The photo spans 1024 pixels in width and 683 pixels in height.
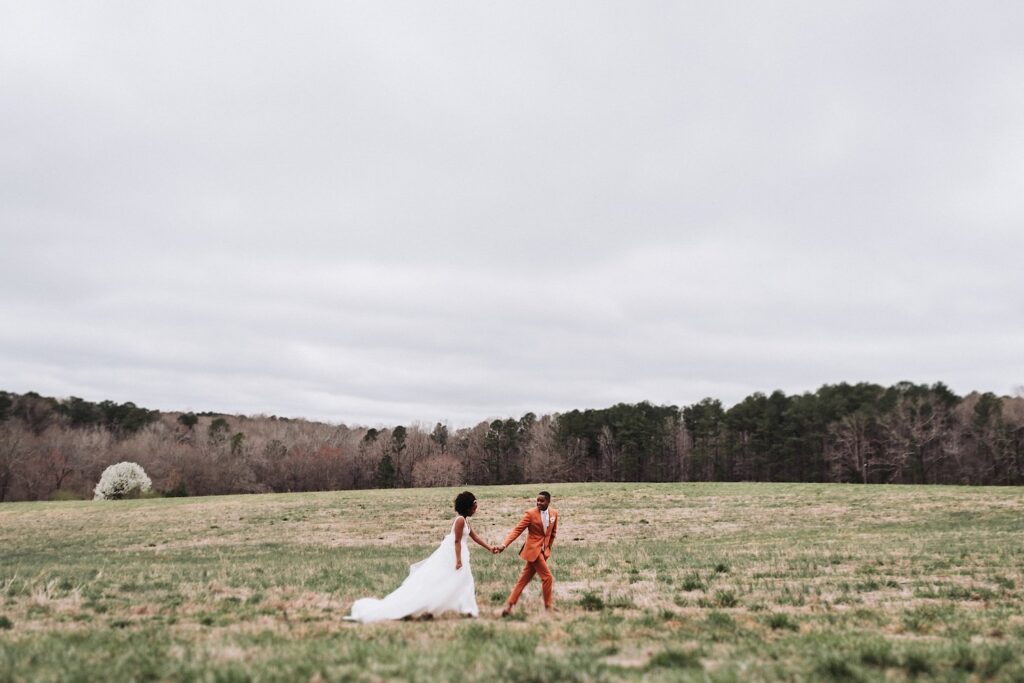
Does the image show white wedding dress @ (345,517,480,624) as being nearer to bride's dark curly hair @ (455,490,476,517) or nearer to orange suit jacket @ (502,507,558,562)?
bride's dark curly hair @ (455,490,476,517)

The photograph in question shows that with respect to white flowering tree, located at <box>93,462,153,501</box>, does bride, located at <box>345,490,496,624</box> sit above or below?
above

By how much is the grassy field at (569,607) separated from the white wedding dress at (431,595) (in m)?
0.53

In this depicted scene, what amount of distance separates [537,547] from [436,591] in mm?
2033

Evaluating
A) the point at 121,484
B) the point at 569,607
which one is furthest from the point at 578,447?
the point at 569,607

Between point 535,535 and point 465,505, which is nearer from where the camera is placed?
point 465,505

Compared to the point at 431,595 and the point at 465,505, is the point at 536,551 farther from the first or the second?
the point at 431,595

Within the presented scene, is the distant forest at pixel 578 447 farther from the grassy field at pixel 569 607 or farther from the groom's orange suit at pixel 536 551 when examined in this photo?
the groom's orange suit at pixel 536 551

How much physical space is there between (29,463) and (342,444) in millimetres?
57697

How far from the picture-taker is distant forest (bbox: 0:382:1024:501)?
299 feet

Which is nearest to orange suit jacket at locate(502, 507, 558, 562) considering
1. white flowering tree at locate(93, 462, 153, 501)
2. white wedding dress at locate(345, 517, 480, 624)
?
white wedding dress at locate(345, 517, 480, 624)

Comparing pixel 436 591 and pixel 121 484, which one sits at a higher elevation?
pixel 436 591

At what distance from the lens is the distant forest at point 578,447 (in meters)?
91.0

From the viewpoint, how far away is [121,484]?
234ft

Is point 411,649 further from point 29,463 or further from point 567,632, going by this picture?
point 29,463
